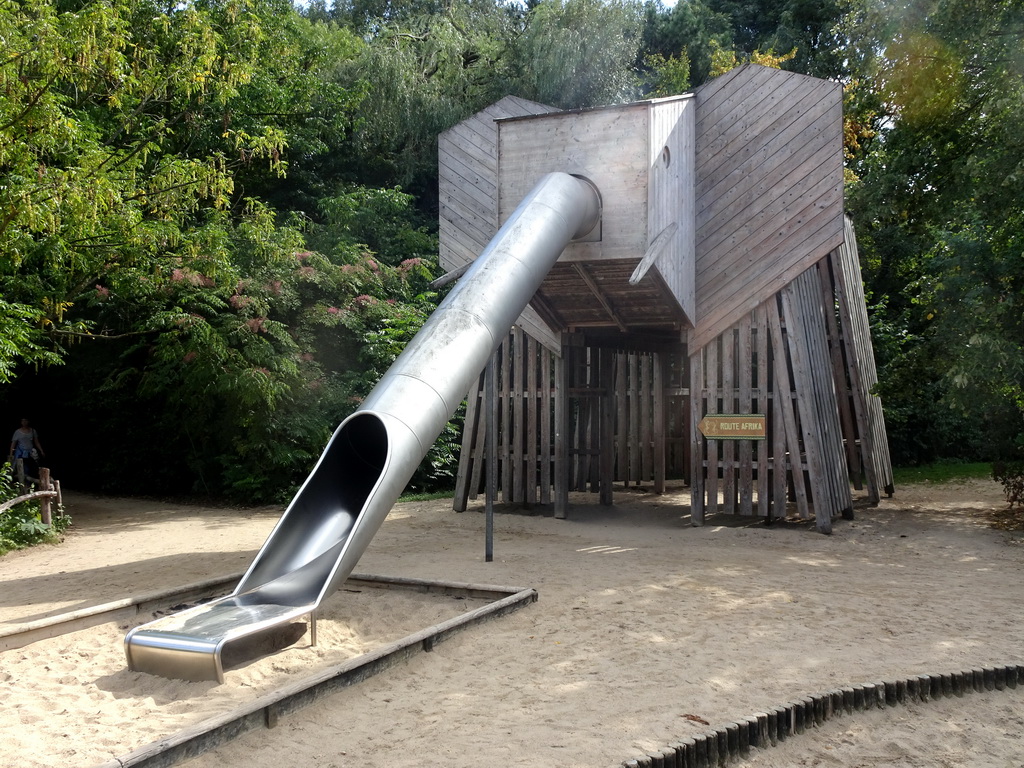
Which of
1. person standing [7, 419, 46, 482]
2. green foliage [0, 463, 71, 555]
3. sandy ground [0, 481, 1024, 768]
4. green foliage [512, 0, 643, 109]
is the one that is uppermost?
green foliage [512, 0, 643, 109]

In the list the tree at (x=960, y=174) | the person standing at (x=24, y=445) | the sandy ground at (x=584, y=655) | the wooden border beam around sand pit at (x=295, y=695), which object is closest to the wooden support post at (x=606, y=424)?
the sandy ground at (x=584, y=655)

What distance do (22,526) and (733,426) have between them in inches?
363

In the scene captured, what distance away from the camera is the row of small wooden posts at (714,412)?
11.9m

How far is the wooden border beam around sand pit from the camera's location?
418 centimetres

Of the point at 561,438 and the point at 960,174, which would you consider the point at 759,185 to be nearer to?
the point at 960,174

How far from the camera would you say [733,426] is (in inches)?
475

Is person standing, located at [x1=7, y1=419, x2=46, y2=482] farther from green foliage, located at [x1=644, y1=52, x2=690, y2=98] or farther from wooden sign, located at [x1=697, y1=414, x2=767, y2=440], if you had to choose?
green foliage, located at [x1=644, y1=52, x2=690, y2=98]

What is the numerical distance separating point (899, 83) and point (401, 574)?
948 cm

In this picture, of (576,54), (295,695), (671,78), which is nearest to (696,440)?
(295,695)

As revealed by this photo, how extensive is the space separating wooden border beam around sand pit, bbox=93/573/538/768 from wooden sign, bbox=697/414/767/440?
16.9ft

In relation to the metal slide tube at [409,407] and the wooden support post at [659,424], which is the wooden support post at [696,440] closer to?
the metal slide tube at [409,407]

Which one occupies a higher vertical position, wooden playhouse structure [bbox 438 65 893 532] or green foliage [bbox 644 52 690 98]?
green foliage [bbox 644 52 690 98]

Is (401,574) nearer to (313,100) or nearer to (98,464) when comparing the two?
(98,464)

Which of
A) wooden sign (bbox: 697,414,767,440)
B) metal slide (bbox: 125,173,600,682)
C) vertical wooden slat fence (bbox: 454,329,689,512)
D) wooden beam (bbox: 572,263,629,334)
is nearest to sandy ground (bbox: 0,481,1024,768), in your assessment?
metal slide (bbox: 125,173,600,682)
